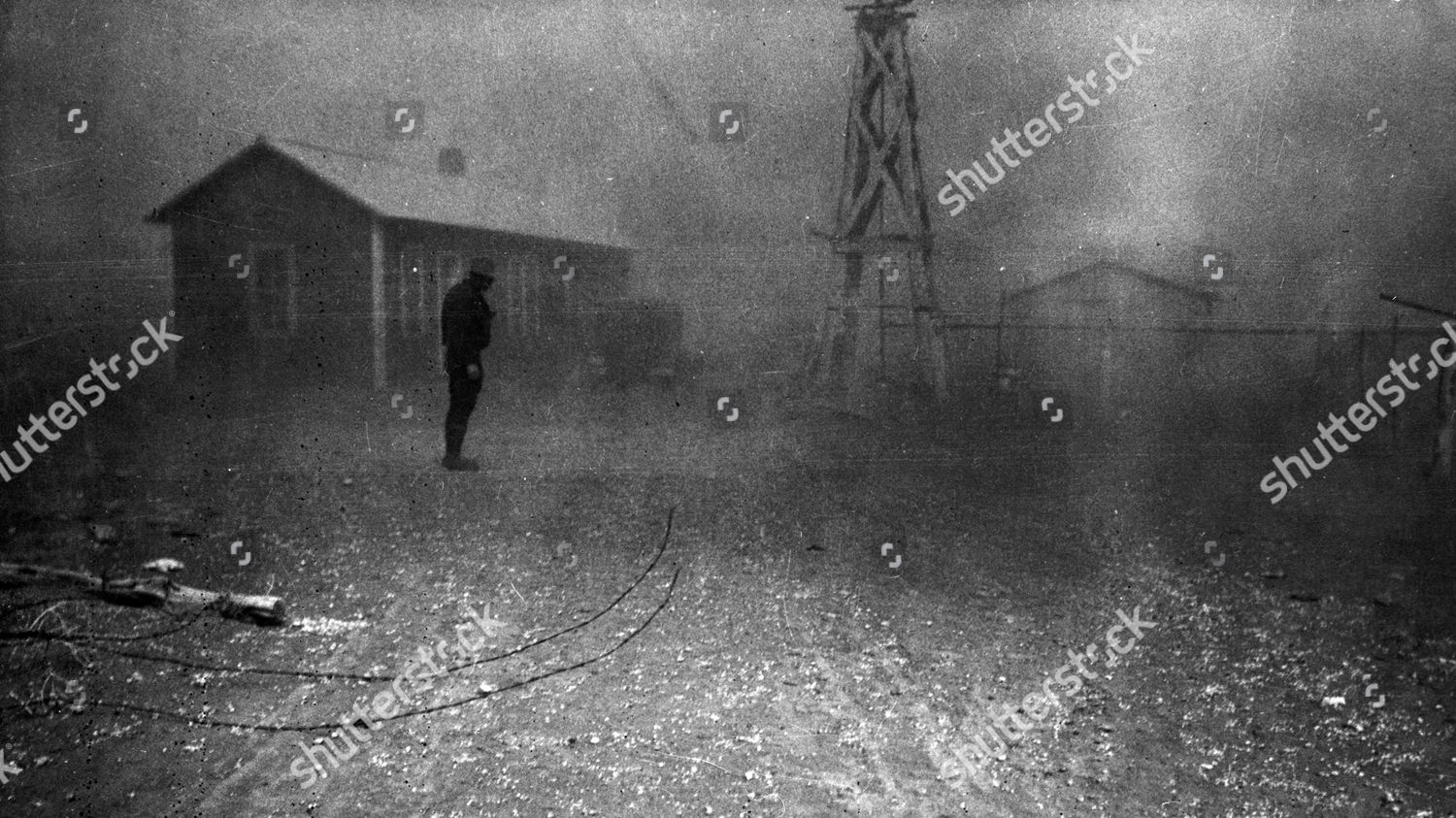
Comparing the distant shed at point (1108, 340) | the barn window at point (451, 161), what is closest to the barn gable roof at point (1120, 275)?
the distant shed at point (1108, 340)

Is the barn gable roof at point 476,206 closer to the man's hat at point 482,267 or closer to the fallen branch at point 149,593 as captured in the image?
the man's hat at point 482,267

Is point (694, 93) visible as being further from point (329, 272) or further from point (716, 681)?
point (716, 681)

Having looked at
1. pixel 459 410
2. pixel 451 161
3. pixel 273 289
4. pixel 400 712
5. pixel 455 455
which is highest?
pixel 451 161

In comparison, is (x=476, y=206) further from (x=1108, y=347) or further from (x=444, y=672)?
(x=1108, y=347)

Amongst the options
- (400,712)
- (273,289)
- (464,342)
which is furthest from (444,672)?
(273,289)

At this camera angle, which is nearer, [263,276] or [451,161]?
[451,161]

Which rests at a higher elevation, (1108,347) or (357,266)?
(357,266)

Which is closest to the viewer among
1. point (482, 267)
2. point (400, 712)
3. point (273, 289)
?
point (400, 712)

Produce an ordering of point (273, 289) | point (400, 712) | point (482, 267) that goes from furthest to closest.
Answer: point (273, 289) → point (482, 267) → point (400, 712)
